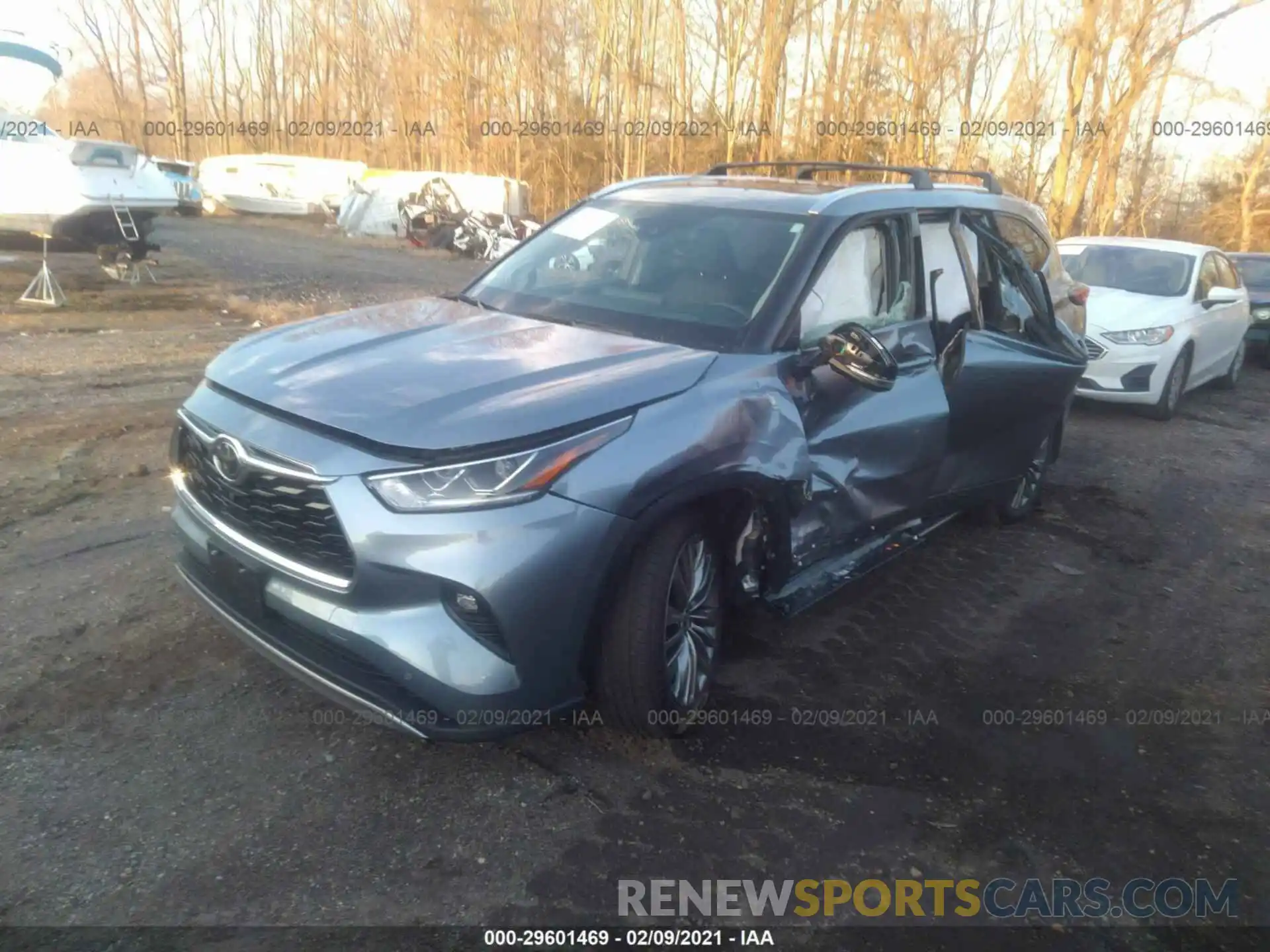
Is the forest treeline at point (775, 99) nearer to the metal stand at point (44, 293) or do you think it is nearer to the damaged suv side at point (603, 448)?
the metal stand at point (44, 293)

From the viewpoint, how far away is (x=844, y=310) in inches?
161

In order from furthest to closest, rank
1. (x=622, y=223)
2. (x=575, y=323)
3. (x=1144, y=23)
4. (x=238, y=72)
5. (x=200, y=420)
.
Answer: (x=238, y=72) < (x=1144, y=23) < (x=622, y=223) < (x=575, y=323) < (x=200, y=420)

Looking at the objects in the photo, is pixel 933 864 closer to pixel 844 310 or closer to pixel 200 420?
pixel 844 310

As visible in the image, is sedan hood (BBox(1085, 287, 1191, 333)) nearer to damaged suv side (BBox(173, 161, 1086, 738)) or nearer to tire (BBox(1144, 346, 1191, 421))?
tire (BBox(1144, 346, 1191, 421))

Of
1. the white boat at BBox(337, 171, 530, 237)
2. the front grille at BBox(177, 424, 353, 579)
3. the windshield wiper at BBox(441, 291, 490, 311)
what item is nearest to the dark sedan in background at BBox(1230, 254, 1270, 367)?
the windshield wiper at BBox(441, 291, 490, 311)

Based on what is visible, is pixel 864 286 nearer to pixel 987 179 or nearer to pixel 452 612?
pixel 987 179

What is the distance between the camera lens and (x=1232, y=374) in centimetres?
1184

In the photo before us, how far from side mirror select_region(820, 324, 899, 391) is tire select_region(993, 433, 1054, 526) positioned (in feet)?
8.23

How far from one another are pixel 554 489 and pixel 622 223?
6.80ft

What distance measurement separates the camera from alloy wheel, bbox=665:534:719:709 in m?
3.38

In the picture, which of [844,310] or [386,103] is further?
[386,103]

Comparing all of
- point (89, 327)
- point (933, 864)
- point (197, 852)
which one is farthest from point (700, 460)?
point (89, 327)

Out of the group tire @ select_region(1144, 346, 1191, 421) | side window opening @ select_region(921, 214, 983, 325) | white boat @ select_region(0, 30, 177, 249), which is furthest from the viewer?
white boat @ select_region(0, 30, 177, 249)

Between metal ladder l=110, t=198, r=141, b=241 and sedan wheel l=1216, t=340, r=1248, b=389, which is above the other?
metal ladder l=110, t=198, r=141, b=241
